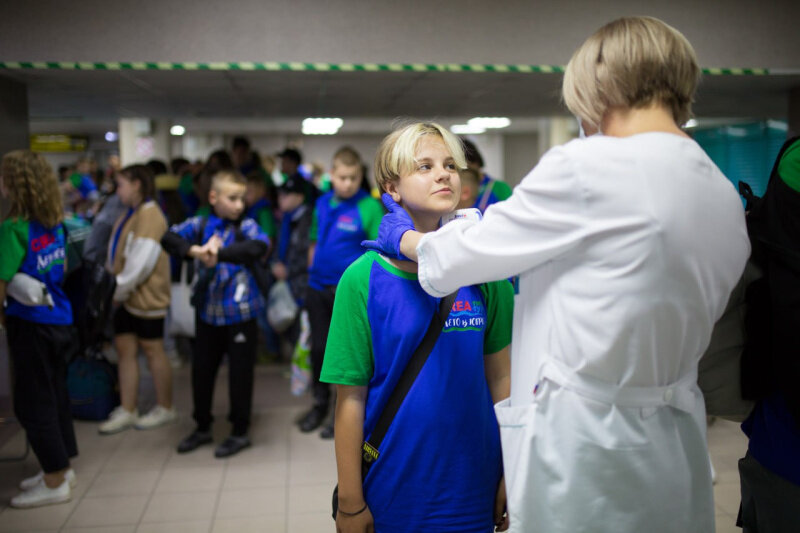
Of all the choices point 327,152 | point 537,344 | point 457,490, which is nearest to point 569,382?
point 537,344

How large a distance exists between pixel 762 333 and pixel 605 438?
0.53m

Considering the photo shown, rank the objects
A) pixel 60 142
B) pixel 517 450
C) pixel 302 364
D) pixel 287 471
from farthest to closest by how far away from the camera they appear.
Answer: pixel 60 142 < pixel 302 364 < pixel 287 471 < pixel 517 450

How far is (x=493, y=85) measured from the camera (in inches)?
190

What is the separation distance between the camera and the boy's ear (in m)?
1.62

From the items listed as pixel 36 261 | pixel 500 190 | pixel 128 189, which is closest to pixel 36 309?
pixel 36 261

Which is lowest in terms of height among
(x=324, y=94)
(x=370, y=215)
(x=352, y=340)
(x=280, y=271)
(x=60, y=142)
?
(x=280, y=271)

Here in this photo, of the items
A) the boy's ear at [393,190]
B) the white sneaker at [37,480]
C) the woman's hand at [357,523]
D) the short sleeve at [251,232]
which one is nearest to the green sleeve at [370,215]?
the short sleeve at [251,232]

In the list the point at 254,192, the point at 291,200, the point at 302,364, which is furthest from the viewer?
the point at 254,192

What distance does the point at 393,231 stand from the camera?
1.47m

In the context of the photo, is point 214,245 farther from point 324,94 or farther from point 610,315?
point 610,315

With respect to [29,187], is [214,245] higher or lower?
lower

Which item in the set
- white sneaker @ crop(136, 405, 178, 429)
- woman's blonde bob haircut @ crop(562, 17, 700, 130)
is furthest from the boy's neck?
white sneaker @ crop(136, 405, 178, 429)

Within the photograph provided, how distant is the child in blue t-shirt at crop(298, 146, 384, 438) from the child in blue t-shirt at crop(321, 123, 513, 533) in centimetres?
245

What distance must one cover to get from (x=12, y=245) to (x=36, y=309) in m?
0.32
